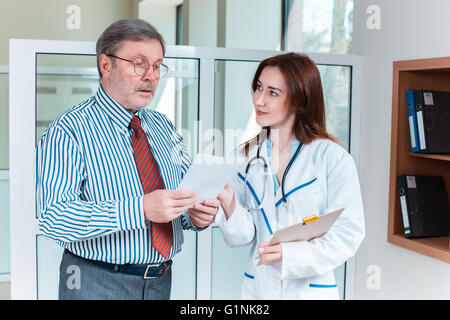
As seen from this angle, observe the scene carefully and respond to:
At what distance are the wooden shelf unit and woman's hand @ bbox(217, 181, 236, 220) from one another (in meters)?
1.00

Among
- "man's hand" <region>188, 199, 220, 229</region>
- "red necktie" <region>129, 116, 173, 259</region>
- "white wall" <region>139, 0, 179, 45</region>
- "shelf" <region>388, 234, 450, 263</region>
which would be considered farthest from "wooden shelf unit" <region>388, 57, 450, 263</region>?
"white wall" <region>139, 0, 179, 45</region>

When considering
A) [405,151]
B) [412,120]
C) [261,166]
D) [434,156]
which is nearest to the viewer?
[261,166]

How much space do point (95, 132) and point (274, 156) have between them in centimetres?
56

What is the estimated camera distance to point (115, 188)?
1.34 m

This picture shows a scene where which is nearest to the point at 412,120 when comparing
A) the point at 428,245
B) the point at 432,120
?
the point at 432,120

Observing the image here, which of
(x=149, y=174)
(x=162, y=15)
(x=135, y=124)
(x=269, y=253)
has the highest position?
(x=162, y=15)

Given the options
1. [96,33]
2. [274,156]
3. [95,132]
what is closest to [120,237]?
[95,132]

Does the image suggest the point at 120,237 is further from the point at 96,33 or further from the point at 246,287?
the point at 96,33

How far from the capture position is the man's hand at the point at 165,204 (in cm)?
123

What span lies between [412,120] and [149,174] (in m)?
1.26

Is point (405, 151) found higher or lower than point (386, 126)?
lower

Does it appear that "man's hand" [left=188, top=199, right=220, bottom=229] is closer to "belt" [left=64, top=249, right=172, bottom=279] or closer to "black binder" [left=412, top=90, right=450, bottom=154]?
"belt" [left=64, top=249, right=172, bottom=279]

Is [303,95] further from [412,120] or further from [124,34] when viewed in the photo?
[412,120]
